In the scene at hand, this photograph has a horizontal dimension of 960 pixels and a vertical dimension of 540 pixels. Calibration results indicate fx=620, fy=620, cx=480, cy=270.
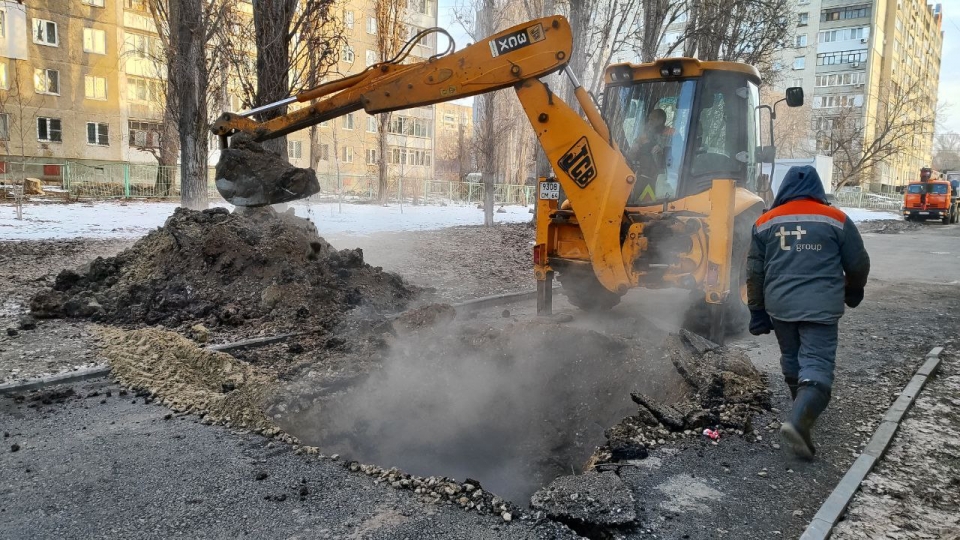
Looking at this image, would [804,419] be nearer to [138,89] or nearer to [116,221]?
[116,221]

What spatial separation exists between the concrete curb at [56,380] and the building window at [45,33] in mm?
37006

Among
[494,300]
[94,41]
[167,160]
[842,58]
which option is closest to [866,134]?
[842,58]

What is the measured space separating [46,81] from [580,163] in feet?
125

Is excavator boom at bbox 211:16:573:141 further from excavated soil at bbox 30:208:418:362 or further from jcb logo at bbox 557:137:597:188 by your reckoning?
excavated soil at bbox 30:208:418:362

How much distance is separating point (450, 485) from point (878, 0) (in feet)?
273

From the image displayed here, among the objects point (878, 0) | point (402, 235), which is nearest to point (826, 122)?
point (878, 0)

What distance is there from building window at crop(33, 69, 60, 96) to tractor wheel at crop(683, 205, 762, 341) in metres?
38.6

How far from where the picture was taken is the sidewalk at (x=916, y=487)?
3277mm

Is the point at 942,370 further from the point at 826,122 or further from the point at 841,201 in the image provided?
the point at 826,122

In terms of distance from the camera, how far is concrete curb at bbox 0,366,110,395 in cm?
489

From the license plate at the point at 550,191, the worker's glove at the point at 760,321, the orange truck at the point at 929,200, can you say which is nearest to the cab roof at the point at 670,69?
the license plate at the point at 550,191

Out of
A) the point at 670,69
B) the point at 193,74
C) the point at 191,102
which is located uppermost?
the point at 193,74

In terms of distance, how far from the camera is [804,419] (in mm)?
3959

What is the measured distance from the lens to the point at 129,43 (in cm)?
3553
